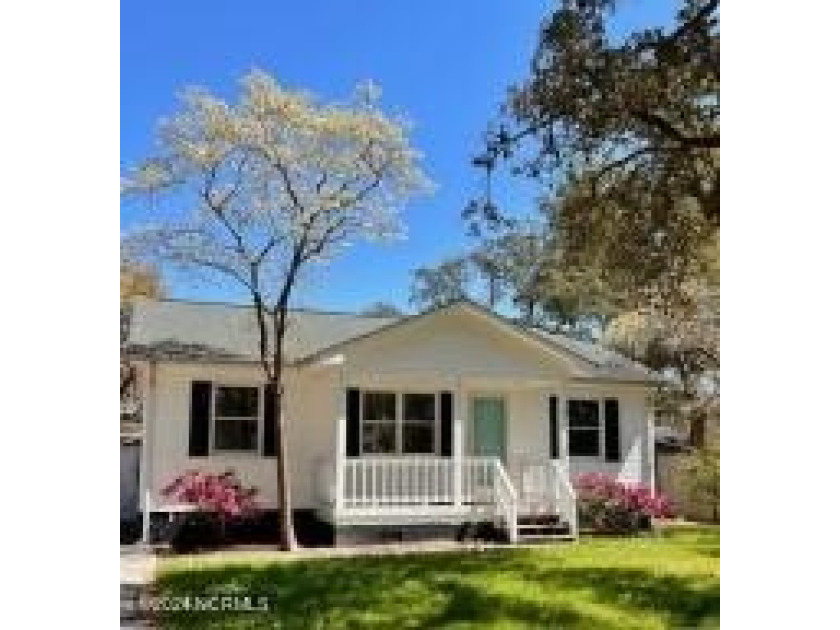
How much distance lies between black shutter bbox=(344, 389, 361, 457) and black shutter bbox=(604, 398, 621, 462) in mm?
1982

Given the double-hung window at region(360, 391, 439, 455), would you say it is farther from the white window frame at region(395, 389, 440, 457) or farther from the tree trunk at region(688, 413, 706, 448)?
the tree trunk at region(688, 413, 706, 448)

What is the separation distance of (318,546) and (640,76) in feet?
13.2

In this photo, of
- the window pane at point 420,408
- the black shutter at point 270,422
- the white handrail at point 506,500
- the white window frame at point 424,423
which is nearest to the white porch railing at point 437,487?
the white handrail at point 506,500

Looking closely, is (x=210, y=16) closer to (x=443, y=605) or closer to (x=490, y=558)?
(x=443, y=605)

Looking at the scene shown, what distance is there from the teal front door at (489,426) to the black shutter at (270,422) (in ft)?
6.14

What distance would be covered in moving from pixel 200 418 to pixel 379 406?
158 centimetres

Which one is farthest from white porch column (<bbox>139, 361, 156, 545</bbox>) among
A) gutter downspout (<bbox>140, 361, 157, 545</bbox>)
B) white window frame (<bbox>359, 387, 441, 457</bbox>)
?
white window frame (<bbox>359, 387, 441, 457</bbox>)

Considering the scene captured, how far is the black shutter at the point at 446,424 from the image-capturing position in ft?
33.3

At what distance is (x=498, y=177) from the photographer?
668cm

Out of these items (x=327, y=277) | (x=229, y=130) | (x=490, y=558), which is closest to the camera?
(x=229, y=130)

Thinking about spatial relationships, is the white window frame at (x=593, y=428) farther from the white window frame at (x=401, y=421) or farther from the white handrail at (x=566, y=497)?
the white window frame at (x=401, y=421)

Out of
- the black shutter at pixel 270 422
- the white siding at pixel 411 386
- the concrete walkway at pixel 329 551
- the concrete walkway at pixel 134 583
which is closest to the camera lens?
the concrete walkway at pixel 134 583

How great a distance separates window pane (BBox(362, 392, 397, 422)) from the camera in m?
9.98
